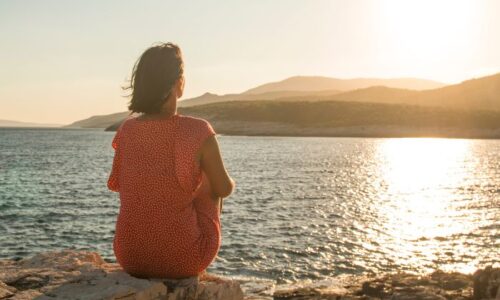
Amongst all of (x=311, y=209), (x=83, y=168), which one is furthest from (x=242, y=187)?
(x=83, y=168)

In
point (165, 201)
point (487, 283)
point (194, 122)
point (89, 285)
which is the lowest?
point (487, 283)

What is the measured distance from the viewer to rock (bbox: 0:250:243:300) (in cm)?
521

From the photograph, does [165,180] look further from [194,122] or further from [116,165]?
[116,165]

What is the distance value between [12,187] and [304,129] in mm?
130721

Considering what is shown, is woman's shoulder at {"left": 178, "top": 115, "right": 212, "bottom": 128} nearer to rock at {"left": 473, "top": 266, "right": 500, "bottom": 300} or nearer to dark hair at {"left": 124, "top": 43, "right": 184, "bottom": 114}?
dark hair at {"left": 124, "top": 43, "right": 184, "bottom": 114}

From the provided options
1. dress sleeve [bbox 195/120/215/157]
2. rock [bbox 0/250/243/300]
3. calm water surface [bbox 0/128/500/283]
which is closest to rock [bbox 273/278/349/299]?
rock [bbox 0/250/243/300]

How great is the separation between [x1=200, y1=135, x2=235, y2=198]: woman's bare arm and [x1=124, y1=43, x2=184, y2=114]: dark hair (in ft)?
1.96

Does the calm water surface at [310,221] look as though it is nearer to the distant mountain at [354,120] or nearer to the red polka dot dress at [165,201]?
the red polka dot dress at [165,201]

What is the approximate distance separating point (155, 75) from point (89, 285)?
2.14 metres

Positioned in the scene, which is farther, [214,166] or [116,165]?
[116,165]

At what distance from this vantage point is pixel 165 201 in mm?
5484

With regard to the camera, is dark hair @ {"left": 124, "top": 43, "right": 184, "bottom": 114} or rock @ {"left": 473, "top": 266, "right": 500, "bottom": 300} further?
rock @ {"left": 473, "top": 266, "right": 500, "bottom": 300}

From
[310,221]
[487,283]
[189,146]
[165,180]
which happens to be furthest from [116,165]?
[310,221]

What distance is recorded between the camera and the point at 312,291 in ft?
31.8
